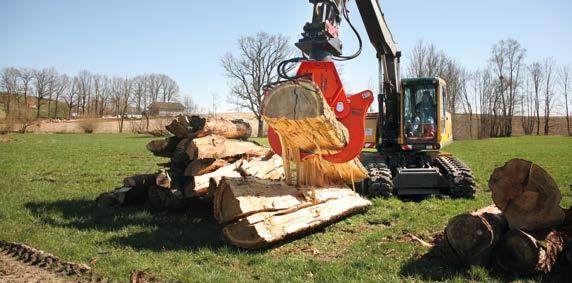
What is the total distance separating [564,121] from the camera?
222 feet

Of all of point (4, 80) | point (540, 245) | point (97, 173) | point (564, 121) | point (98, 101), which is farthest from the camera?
Result: point (98, 101)

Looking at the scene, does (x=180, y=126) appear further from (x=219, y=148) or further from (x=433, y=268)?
(x=433, y=268)

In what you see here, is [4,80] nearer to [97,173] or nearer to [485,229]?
[97,173]

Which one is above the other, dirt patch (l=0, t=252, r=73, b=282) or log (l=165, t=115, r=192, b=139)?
log (l=165, t=115, r=192, b=139)

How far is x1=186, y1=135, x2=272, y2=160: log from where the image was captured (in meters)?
7.68

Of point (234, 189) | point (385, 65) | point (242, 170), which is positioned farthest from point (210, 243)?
point (385, 65)

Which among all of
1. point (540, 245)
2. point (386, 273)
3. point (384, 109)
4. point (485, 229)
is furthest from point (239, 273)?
point (384, 109)

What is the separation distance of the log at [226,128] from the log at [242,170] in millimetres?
679

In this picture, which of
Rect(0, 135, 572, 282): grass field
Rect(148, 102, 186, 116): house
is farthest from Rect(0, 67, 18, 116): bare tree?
Rect(0, 135, 572, 282): grass field

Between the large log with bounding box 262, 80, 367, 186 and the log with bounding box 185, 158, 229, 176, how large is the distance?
59.1 inches

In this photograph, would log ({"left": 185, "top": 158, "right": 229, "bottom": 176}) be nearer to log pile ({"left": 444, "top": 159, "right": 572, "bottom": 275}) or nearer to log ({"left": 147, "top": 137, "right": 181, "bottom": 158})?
log ({"left": 147, "top": 137, "right": 181, "bottom": 158})

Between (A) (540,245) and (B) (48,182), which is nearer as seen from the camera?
(A) (540,245)

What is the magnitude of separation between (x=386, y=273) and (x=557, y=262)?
5.62ft

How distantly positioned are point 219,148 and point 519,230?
16.1 feet
